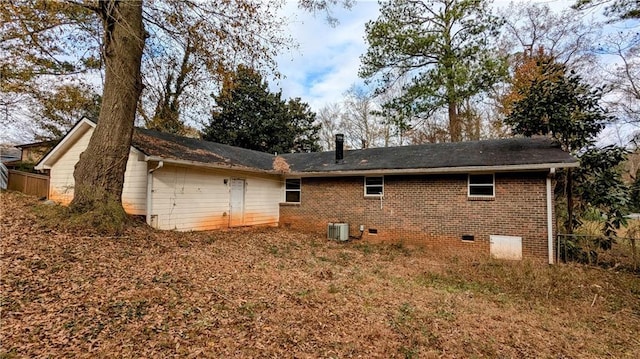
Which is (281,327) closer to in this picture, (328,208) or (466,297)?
(466,297)

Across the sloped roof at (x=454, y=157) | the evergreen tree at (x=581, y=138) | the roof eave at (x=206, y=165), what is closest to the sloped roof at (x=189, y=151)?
the roof eave at (x=206, y=165)

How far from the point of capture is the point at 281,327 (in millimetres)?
3980

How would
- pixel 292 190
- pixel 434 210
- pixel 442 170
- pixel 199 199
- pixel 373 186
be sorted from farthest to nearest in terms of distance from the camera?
pixel 292 190, pixel 373 186, pixel 199 199, pixel 434 210, pixel 442 170

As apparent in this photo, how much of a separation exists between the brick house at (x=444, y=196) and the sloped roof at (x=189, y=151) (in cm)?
225

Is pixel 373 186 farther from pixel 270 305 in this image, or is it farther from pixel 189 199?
pixel 270 305

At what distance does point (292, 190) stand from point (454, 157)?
6867mm

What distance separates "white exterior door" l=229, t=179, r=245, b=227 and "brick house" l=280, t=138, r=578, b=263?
220 cm

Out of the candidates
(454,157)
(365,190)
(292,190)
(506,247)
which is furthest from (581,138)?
(292,190)

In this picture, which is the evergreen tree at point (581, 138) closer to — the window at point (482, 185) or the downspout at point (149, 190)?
the window at point (482, 185)

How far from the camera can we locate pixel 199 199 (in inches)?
427

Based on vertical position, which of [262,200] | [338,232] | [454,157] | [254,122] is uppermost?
[254,122]

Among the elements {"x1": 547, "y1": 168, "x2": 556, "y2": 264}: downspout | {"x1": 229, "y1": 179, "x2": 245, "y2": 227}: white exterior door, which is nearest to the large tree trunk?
{"x1": 229, "y1": 179, "x2": 245, "y2": 227}: white exterior door

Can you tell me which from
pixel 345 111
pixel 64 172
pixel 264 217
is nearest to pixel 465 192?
pixel 264 217

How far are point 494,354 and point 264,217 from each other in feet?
34.9
